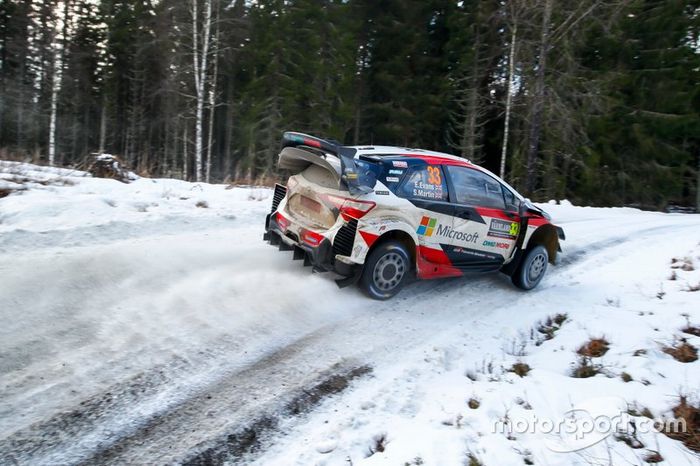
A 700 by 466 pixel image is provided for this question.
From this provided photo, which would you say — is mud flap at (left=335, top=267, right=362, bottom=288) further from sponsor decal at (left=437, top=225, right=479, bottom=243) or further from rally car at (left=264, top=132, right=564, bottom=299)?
sponsor decal at (left=437, top=225, right=479, bottom=243)

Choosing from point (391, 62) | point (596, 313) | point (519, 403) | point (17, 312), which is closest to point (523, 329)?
point (596, 313)

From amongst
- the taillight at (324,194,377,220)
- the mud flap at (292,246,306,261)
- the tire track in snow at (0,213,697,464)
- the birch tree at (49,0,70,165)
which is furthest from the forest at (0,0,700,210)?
the tire track in snow at (0,213,697,464)

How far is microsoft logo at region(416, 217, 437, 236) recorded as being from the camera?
6.02 m

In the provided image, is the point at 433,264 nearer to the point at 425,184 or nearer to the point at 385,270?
the point at 385,270

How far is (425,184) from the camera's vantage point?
614cm

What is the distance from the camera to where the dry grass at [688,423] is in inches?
125

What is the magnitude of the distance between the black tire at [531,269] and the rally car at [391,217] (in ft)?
0.08

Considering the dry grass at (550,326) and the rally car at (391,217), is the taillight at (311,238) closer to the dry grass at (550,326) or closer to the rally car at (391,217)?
the rally car at (391,217)

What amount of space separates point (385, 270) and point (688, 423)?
333cm

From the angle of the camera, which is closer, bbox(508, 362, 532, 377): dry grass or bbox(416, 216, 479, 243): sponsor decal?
bbox(508, 362, 532, 377): dry grass

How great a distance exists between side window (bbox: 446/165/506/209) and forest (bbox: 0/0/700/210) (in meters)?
14.4

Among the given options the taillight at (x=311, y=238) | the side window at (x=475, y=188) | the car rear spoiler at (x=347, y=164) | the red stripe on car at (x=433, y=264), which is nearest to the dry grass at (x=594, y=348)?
the red stripe on car at (x=433, y=264)

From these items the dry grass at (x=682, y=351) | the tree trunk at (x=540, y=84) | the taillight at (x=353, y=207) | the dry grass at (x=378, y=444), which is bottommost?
the dry grass at (x=378, y=444)

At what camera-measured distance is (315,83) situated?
2750 cm
